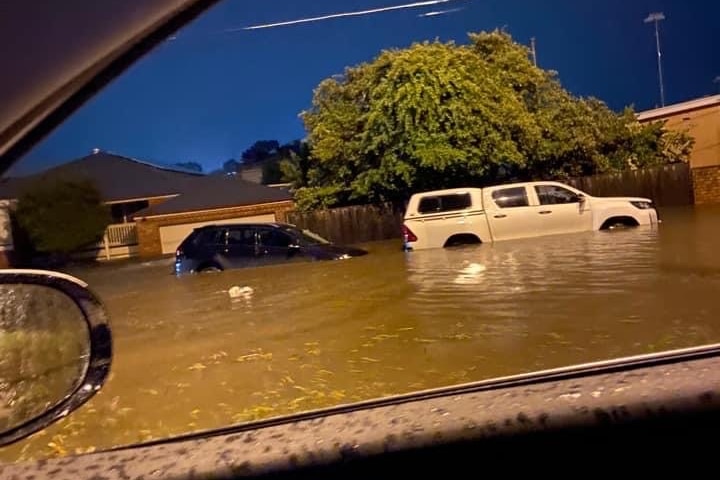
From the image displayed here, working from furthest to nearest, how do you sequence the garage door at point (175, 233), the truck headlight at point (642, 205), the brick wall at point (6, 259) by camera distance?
the truck headlight at point (642, 205)
the garage door at point (175, 233)
the brick wall at point (6, 259)

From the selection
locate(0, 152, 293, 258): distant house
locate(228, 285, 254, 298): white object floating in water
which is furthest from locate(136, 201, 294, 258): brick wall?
locate(228, 285, 254, 298): white object floating in water

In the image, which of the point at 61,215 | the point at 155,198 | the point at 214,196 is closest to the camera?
the point at 61,215

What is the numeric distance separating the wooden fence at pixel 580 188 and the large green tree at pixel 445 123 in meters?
0.09

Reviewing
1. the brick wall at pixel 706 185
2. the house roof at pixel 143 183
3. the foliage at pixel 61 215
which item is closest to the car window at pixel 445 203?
the house roof at pixel 143 183

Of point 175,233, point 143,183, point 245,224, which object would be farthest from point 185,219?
point 143,183

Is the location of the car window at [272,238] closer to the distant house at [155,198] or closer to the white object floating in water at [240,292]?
the distant house at [155,198]

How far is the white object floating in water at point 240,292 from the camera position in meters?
4.60

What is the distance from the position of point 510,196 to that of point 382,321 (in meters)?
1.12

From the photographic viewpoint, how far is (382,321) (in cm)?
510

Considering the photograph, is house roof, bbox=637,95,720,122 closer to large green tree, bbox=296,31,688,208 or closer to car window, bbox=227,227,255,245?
large green tree, bbox=296,31,688,208

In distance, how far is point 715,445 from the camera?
1737mm

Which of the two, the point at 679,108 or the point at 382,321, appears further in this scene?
the point at 382,321

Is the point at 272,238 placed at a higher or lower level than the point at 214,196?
lower

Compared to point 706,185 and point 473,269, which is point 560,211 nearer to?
point 473,269
